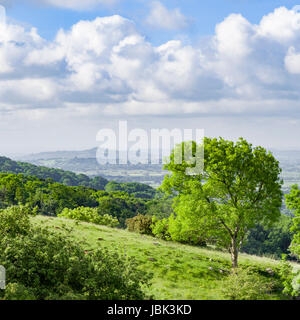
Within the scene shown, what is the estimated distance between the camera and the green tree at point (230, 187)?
956 inches

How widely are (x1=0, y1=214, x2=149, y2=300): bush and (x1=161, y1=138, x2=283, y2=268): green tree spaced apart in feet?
33.5

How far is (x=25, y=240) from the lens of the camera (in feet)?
47.4

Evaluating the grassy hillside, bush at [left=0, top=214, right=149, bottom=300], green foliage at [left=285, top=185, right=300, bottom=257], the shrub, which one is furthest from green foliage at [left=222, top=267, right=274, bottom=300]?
the shrub

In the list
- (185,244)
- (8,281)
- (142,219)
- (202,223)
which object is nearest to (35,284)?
(8,281)

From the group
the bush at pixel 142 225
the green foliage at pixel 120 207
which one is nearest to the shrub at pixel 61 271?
the bush at pixel 142 225

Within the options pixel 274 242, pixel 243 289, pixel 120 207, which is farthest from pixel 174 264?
pixel 274 242

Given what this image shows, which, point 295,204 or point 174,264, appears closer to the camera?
point 295,204

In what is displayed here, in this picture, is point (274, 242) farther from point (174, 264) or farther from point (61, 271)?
point (61, 271)

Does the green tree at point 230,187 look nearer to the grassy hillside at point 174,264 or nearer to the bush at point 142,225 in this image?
the grassy hillside at point 174,264

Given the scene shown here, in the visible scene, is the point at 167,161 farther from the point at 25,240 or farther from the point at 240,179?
the point at 25,240

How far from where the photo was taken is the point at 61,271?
14242 mm

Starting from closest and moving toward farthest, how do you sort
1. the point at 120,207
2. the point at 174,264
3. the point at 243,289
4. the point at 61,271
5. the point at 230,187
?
the point at 61,271 → the point at 243,289 → the point at 230,187 → the point at 174,264 → the point at 120,207

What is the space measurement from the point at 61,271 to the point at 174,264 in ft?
44.1

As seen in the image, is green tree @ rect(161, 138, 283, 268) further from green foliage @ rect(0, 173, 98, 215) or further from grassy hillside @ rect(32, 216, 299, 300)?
green foliage @ rect(0, 173, 98, 215)
